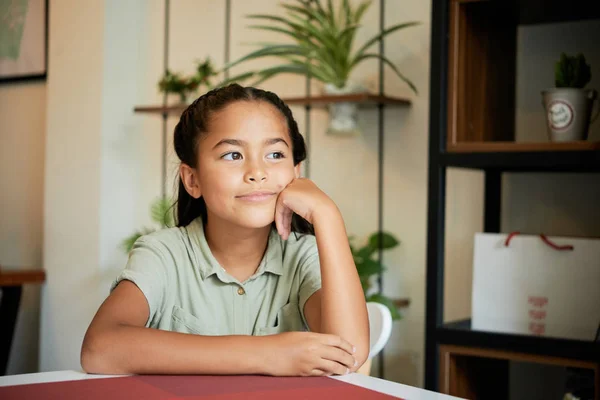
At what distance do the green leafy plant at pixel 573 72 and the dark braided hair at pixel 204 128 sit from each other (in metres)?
0.76

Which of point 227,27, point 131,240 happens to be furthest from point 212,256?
point 227,27

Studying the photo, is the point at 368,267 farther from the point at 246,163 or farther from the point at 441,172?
the point at 246,163

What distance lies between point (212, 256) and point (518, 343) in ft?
2.78

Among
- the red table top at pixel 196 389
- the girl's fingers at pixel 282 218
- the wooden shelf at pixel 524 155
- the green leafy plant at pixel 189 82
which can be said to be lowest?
the red table top at pixel 196 389

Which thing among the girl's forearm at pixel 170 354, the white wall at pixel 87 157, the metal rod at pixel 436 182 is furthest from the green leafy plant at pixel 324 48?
the girl's forearm at pixel 170 354

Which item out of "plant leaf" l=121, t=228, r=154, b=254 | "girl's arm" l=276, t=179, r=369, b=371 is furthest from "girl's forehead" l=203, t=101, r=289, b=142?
"plant leaf" l=121, t=228, r=154, b=254

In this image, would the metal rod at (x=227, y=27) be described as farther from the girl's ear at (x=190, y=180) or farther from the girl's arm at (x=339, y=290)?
the girl's arm at (x=339, y=290)

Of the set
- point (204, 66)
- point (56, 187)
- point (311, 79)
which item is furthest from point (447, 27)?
point (56, 187)

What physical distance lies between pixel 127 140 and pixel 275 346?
7.60ft

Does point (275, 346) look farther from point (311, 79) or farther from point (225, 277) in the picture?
point (311, 79)

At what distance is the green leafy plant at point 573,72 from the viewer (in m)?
1.94

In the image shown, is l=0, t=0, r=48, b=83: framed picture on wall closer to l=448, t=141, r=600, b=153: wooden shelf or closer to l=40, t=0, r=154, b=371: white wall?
l=40, t=0, r=154, b=371: white wall

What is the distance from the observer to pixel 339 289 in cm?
127

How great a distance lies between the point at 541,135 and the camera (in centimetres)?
234
